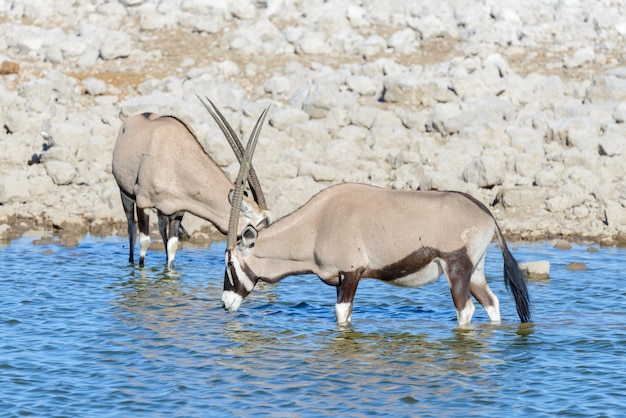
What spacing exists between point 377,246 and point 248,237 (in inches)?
55.3

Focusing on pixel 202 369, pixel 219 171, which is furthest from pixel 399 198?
pixel 219 171

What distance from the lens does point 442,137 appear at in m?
19.5

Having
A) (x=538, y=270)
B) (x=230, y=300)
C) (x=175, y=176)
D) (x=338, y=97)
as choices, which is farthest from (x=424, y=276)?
(x=338, y=97)

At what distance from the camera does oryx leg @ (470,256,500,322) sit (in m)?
10.2

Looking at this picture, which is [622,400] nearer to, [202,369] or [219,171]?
[202,369]

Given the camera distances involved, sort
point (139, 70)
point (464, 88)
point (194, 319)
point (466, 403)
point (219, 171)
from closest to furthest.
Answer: point (466, 403) → point (194, 319) → point (219, 171) → point (464, 88) → point (139, 70)

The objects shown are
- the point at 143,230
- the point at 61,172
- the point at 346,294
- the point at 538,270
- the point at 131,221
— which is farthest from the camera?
the point at 61,172

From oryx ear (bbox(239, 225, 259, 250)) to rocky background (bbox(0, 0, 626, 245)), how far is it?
229 inches

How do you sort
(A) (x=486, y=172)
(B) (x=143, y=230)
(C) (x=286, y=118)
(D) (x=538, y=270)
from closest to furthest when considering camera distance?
1. (D) (x=538, y=270)
2. (B) (x=143, y=230)
3. (A) (x=486, y=172)
4. (C) (x=286, y=118)

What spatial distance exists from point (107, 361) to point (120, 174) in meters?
5.28

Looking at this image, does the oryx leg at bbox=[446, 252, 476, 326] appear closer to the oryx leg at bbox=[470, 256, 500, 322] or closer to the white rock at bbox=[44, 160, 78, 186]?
the oryx leg at bbox=[470, 256, 500, 322]

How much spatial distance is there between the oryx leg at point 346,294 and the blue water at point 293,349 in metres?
0.17

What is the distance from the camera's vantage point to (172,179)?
13.6m

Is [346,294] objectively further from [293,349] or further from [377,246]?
[293,349]
